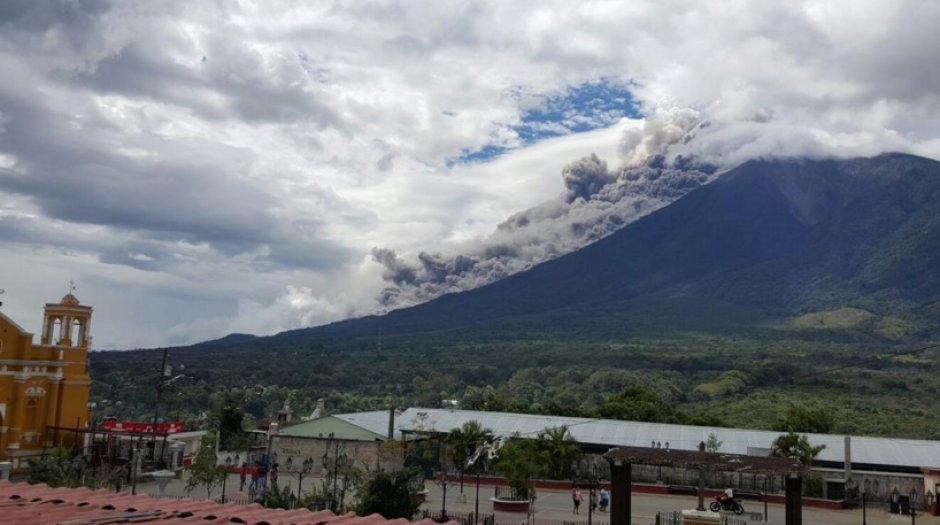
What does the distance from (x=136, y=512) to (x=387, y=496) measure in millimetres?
10729

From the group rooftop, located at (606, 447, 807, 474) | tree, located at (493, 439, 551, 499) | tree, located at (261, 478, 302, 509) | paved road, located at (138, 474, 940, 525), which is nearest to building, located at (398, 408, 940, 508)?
paved road, located at (138, 474, 940, 525)

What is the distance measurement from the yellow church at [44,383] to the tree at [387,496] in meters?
16.7

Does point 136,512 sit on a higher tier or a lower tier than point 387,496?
higher

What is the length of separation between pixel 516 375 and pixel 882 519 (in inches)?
2928

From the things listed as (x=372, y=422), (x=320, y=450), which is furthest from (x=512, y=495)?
(x=372, y=422)

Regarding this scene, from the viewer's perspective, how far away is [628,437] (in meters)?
39.8

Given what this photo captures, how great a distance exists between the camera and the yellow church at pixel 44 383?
3025cm

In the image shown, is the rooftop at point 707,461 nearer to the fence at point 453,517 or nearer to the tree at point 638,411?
the fence at point 453,517

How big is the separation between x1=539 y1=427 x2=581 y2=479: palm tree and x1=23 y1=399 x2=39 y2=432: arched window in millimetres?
21741

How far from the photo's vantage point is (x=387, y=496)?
826 inches

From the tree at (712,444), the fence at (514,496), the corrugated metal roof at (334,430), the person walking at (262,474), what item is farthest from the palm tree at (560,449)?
the person walking at (262,474)

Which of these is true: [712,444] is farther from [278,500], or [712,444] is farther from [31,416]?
[31,416]

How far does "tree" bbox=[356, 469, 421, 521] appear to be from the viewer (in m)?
20.8

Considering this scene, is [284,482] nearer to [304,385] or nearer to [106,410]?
[106,410]
